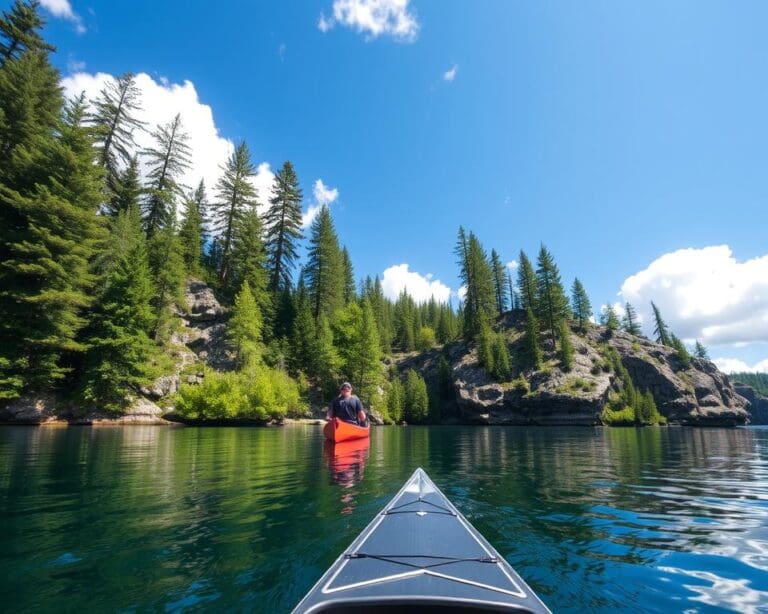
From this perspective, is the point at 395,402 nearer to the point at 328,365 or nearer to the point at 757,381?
the point at 328,365

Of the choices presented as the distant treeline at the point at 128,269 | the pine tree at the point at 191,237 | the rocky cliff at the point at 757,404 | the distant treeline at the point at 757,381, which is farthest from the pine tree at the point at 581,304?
the distant treeline at the point at 757,381

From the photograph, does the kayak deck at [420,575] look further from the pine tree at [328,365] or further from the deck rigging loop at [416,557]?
the pine tree at [328,365]

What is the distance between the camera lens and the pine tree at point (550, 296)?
224 feet

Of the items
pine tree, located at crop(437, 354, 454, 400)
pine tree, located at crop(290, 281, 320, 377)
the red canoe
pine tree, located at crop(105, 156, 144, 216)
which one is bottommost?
the red canoe

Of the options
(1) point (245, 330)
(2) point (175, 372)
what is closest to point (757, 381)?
(1) point (245, 330)

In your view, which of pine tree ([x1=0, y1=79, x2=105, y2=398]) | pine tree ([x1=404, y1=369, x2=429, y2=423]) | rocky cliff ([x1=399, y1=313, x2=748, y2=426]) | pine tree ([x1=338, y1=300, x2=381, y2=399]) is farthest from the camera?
pine tree ([x1=404, y1=369, x2=429, y2=423])

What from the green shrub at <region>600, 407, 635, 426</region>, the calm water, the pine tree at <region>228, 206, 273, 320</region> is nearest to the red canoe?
the calm water

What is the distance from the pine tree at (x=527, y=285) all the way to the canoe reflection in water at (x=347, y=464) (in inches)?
2432

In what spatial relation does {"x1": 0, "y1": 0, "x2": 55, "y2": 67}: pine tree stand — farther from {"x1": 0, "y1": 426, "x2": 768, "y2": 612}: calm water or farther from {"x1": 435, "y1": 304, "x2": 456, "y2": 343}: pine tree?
{"x1": 435, "y1": 304, "x2": 456, "y2": 343}: pine tree

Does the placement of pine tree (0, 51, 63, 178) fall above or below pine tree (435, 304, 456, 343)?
above

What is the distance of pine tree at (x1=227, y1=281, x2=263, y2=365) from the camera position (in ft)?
141

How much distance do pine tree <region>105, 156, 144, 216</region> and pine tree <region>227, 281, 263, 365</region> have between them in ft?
61.7

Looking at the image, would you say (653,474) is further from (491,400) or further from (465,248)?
(465,248)

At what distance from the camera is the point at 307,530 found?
589 centimetres
